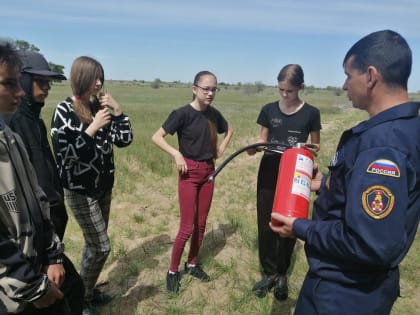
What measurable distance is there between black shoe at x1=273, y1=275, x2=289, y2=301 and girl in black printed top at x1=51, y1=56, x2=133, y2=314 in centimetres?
181

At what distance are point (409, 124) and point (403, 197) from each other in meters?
0.35

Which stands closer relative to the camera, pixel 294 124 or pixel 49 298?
pixel 49 298

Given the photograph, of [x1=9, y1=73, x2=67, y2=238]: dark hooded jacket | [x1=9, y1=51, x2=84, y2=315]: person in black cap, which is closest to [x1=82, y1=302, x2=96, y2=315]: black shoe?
[x1=9, y1=51, x2=84, y2=315]: person in black cap

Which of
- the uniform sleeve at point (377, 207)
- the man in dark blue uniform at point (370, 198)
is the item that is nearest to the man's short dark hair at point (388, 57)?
the man in dark blue uniform at point (370, 198)

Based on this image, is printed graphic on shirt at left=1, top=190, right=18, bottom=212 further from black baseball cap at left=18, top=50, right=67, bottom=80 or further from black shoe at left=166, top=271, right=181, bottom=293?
black shoe at left=166, top=271, right=181, bottom=293

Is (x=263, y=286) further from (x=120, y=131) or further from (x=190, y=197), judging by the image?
(x=120, y=131)

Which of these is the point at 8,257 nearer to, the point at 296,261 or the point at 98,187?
the point at 98,187

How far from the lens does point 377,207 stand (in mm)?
1511

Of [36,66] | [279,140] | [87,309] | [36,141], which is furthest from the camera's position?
[279,140]

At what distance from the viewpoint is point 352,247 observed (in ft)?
5.23

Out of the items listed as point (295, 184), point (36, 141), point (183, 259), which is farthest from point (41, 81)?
point (183, 259)

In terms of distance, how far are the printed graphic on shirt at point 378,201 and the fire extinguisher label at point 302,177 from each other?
1.89 feet

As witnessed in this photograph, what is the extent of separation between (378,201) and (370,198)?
0.03m

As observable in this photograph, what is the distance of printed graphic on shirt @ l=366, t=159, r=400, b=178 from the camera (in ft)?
4.91
